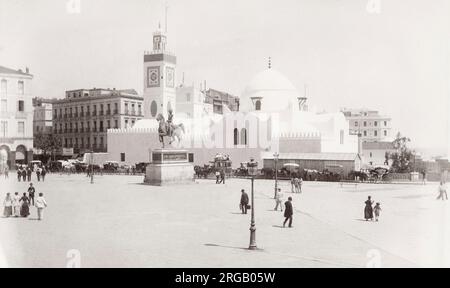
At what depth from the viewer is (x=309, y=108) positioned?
51.8m

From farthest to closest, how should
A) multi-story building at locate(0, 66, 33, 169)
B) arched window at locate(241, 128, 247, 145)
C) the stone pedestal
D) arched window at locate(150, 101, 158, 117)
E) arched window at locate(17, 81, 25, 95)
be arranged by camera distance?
arched window at locate(150, 101, 158, 117), arched window at locate(241, 128, 247, 145), the stone pedestal, multi-story building at locate(0, 66, 33, 169), arched window at locate(17, 81, 25, 95)

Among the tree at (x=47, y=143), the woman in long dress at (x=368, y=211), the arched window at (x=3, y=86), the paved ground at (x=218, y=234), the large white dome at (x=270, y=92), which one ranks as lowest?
the paved ground at (x=218, y=234)

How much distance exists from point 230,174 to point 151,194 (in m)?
13.8

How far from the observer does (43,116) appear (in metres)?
55.9

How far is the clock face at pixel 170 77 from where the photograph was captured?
55.1 metres

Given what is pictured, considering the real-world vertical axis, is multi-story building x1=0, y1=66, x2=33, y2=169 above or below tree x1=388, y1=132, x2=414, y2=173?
above

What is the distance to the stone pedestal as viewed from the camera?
30312 millimetres

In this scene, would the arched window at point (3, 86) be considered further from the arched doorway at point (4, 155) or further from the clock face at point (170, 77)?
the clock face at point (170, 77)

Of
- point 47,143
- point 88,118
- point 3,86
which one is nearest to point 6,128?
point 3,86

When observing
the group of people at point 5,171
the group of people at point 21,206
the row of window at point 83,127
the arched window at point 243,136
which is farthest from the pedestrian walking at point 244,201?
the row of window at point 83,127

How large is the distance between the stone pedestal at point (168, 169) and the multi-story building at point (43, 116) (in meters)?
28.4

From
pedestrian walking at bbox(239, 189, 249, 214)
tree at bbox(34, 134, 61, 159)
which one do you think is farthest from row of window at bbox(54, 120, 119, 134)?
pedestrian walking at bbox(239, 189, 249, 214)

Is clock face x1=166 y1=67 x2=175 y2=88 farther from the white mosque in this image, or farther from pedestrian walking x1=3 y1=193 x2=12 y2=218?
pedestrian walking x1=3 y1=193 x2=12 y2=218

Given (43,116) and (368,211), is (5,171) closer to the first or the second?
(368,211)
